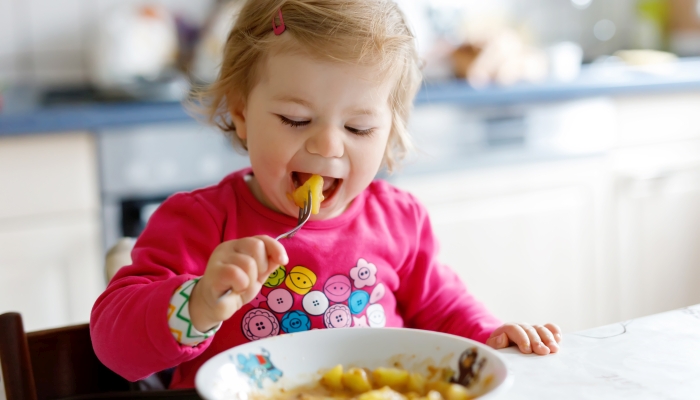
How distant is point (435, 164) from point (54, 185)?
950mm

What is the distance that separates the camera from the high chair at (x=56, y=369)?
2.43 ft

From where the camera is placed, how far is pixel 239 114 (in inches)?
42.3

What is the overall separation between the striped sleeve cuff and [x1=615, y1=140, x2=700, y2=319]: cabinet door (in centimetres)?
185

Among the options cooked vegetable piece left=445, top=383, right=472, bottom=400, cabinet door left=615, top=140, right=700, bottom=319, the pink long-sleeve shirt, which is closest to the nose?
the pink long-sleeve shirt

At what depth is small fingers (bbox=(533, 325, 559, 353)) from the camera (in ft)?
2.53

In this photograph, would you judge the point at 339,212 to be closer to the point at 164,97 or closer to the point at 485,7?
the point at 164,97

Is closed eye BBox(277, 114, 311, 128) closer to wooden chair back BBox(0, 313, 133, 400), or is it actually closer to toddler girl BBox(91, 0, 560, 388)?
toddler girl BBox(91, 0, 560, 388)

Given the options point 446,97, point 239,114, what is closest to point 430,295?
point 239,114

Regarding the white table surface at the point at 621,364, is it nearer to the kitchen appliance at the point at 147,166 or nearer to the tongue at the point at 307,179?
the tongue at the point at 307,179

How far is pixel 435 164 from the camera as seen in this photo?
6.72ft

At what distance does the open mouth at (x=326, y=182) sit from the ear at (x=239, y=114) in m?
0.13

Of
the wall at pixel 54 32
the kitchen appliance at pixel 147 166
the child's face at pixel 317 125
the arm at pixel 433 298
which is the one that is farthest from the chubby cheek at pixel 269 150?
the wall at pixel 54 32

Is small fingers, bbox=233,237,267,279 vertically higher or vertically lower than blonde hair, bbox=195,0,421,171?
lower

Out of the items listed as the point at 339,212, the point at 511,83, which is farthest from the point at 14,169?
the point at 511,83
